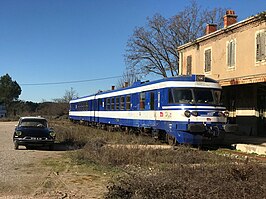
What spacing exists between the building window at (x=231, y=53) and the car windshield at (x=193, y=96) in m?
6.30

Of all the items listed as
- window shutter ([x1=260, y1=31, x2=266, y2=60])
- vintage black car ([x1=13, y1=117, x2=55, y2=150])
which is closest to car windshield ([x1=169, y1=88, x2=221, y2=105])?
window shutter ([x1=260, y1=31, x2=266, y2=60])

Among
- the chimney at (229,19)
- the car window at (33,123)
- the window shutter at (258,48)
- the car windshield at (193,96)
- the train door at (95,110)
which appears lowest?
the car window at (33,123)

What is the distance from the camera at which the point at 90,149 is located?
570 inches

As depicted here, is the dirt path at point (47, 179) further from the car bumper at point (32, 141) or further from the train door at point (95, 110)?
the train door at point (95, 110)

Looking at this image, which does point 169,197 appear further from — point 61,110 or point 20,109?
point 20,109

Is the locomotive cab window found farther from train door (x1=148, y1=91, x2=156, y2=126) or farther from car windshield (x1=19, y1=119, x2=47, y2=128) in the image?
car windshield (x1=19, y1=119, x2=47, y2=128)

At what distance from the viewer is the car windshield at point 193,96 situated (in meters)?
16.5

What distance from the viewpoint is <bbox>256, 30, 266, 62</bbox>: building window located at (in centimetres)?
→ 1948

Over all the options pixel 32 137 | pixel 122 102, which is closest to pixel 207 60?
pixel 122 102

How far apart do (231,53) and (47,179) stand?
16.2m

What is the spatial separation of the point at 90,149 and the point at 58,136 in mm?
8402

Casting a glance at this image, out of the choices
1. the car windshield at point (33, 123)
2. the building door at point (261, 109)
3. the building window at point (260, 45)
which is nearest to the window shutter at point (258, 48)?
the building window at point (260, 45)

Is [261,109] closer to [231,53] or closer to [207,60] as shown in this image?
[231,53]

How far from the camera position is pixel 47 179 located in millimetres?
9555
